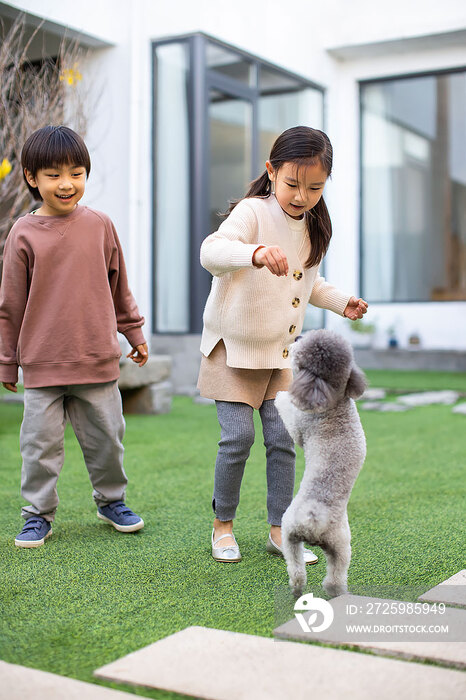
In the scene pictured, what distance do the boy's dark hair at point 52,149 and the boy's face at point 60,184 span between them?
17 mm

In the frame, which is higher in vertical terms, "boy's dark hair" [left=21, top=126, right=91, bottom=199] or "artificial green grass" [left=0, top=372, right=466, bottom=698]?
"boy's dark hair" [left=21, top=126, right=91, bottom=199]

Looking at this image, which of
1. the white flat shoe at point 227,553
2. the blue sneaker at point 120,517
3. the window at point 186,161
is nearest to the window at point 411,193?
the window at point 186,161

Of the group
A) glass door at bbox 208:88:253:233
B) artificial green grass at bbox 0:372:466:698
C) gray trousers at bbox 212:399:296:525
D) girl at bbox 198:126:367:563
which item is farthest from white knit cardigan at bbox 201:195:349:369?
glass door at bbox 208:88:253:233

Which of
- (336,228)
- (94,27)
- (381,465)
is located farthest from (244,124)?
(381,465)

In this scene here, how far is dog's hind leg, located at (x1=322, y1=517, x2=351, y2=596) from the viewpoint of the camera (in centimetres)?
180

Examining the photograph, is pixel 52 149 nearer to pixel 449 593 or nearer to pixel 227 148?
pixel 449 593

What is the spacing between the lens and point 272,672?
1.45 metres

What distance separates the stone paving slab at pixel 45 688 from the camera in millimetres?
1364

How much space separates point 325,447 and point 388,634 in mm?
423

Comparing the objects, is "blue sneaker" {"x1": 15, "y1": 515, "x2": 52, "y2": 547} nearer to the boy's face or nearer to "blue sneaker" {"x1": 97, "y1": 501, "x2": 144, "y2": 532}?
"blue sneaker" {"x1": 97, "y1": 501, "x2": 144, "y2": 532}

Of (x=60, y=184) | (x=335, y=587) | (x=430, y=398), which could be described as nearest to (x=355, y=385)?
(x=335, y=587)

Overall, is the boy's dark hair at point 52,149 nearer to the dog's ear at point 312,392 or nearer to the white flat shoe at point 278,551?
the dog's ear at point 312,392

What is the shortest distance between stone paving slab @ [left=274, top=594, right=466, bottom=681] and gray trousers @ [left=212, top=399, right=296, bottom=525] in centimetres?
61

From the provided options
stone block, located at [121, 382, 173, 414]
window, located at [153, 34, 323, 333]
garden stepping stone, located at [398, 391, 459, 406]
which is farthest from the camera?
window, located at [153, 34, 323, 333]
